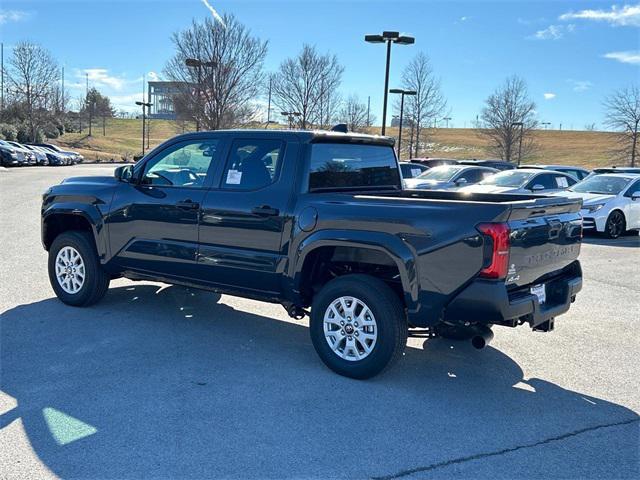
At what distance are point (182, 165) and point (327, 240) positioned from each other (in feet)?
6.50

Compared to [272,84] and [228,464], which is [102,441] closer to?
[228,464]

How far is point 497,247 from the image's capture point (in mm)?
3961

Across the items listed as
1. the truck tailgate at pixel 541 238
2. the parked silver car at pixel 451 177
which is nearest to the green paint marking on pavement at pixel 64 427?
the truck tailgate at pixel 541 238

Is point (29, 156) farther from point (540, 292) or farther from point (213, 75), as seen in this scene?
point (540, 292)

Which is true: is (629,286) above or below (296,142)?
below

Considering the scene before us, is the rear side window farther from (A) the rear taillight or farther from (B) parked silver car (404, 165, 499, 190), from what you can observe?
(B) parked silver car (404, 165, 499, 190)

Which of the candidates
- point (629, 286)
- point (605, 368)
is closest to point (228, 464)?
point (605, 368)

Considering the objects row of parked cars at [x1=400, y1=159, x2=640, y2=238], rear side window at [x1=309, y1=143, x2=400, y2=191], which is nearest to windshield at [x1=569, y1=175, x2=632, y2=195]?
row of parked cars at [x1=400, y1=159, x2=640, y2=238]

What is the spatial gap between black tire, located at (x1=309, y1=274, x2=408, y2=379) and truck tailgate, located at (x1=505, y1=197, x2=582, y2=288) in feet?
2.82

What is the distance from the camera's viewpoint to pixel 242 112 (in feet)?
108

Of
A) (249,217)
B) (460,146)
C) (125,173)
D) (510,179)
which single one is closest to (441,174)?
(510,179)

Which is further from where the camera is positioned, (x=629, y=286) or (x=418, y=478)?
(x=629, y=286)

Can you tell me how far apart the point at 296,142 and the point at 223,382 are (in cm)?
207

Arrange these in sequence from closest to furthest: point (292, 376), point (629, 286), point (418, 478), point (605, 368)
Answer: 1. point (418, 478)
2. point (292, 376)
3. point (605, 368)
4. point (629, 286)
